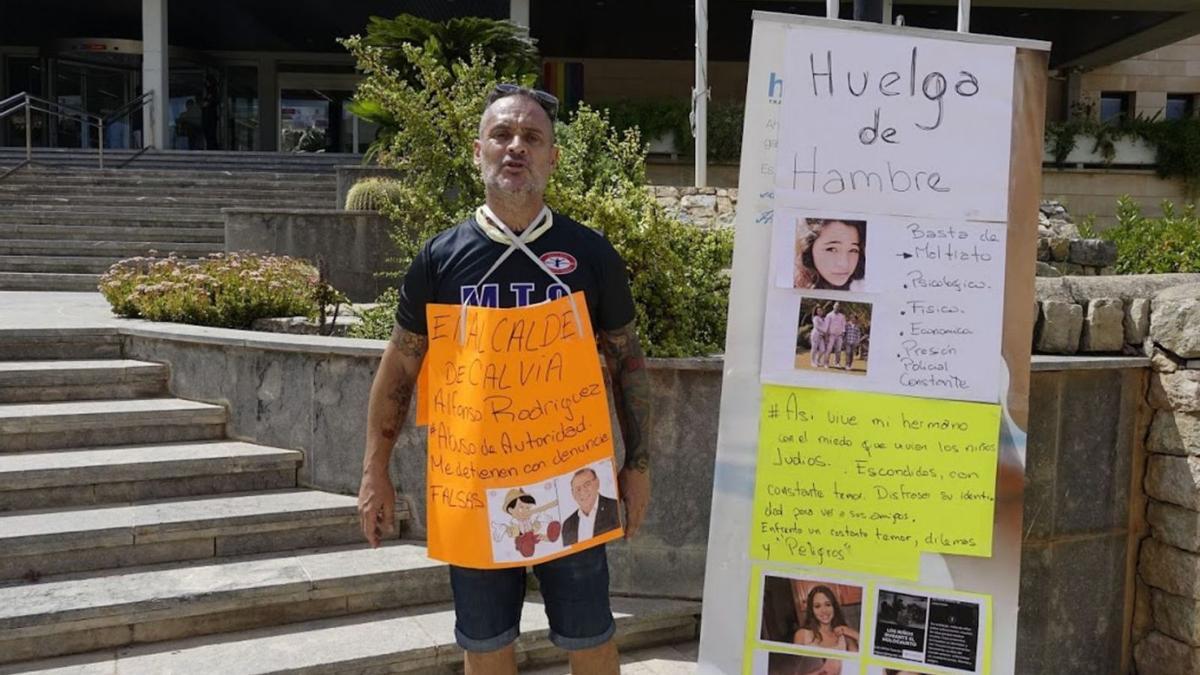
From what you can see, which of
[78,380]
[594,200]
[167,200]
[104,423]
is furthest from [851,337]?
[167,200]

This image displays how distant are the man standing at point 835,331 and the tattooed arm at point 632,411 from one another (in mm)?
513

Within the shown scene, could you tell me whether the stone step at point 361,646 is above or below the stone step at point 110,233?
below

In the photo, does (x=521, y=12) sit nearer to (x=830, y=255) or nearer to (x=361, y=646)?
(x=361, y=646)

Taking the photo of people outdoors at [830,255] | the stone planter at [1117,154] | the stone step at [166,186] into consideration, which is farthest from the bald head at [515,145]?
the stone planter at [1117,154]

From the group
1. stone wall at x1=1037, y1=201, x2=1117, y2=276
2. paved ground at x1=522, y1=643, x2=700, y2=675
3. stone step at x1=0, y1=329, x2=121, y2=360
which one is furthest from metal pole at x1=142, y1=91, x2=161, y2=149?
paved ground at x1=522, y1=643, x2=700, y2=675

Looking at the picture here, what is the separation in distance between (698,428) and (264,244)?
667cm

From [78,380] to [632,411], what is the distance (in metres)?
3.86

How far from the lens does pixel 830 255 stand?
271cm

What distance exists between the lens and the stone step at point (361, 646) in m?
3.58

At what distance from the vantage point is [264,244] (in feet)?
31.5

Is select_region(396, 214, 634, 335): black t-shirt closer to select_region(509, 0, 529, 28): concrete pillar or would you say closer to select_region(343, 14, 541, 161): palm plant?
select_region(343, 14, 541, 161): palm plant

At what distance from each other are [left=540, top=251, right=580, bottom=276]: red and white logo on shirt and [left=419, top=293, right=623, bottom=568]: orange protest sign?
7cm

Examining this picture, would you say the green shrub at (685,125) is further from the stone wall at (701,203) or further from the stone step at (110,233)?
the stone step at (110,233)

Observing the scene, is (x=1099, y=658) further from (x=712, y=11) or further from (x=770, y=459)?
(x=712, y=11)
